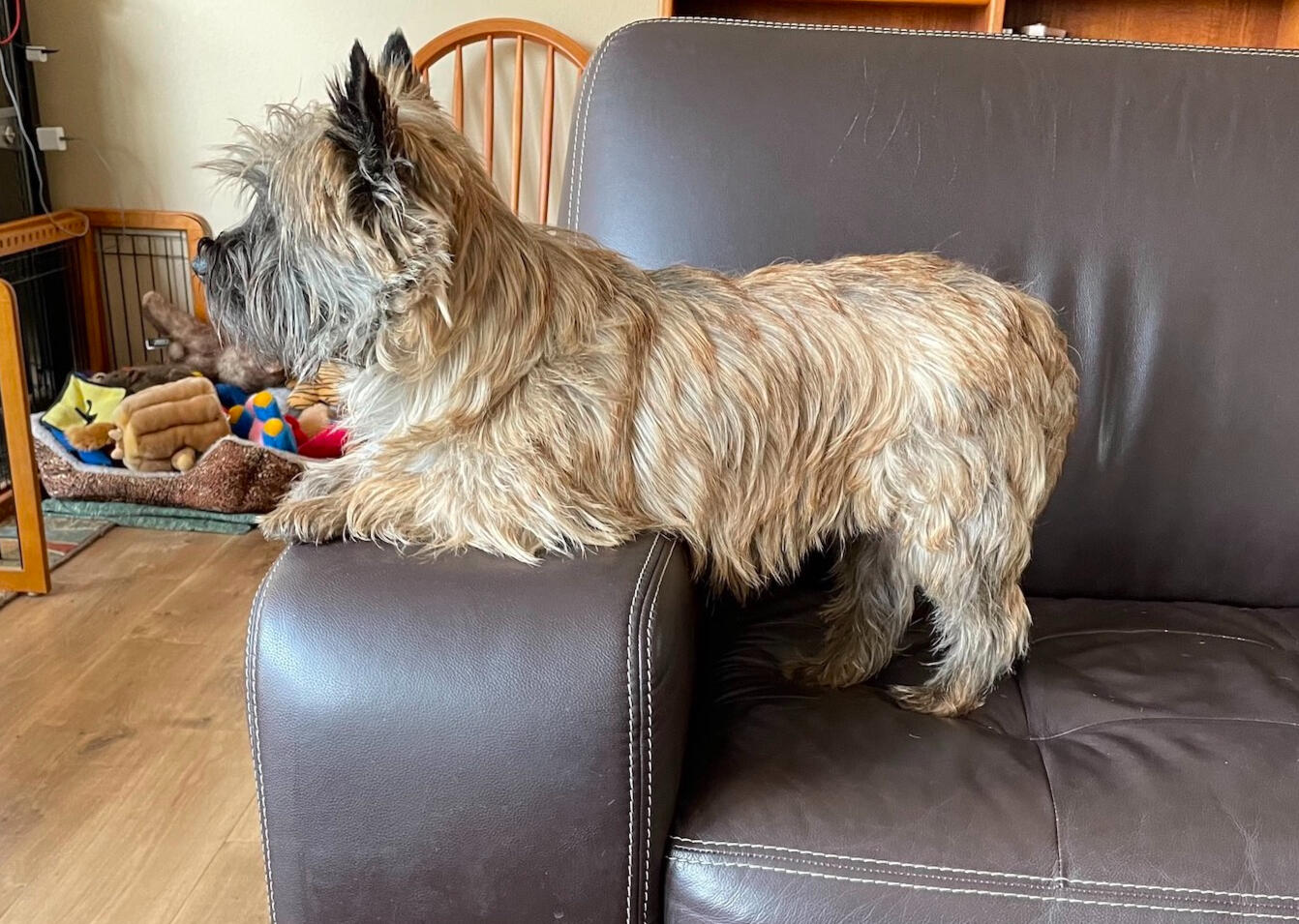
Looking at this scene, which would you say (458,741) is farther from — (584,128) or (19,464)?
(19,464)

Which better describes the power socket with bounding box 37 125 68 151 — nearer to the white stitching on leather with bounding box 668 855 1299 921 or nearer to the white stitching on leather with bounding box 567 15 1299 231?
the white stitching on leather with bounding box 567 15 1299 231

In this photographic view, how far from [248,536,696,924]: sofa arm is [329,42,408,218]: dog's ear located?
357 millimetres

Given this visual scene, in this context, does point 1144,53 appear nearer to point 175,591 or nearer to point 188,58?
point 175,591

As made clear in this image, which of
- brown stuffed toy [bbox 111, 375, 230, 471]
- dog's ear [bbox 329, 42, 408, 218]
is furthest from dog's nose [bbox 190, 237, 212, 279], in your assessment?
brown stuffed toy [bbox 111, 375, 230, 471]

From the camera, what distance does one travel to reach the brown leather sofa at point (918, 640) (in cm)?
97

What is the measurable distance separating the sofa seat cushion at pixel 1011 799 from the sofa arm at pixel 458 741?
0.44ft

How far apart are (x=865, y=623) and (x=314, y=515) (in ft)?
2.30

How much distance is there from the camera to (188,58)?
10.1 ft

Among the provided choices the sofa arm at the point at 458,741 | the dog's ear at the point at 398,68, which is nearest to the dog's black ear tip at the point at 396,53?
the dog's ear at the point at 398,68

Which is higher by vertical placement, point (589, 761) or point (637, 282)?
point (637, 282)

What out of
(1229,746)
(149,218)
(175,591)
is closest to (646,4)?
(149,218)

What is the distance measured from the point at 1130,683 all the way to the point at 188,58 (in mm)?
2870

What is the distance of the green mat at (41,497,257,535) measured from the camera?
2.63 m

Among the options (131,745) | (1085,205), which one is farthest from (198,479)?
(1085,205)
